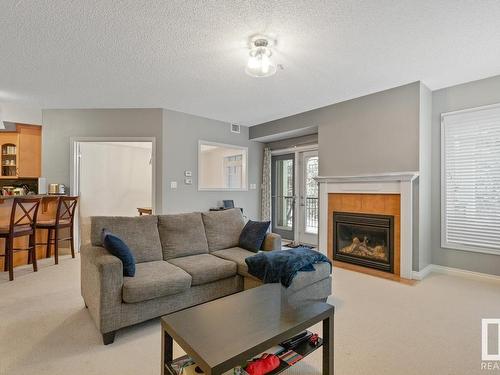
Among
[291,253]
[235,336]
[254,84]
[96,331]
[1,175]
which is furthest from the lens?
[1,175]

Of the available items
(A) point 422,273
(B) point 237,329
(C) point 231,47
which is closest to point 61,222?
(C) point 231,47

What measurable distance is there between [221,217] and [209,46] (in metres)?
1.96

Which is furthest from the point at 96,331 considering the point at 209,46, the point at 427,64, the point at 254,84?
the point at 427,64

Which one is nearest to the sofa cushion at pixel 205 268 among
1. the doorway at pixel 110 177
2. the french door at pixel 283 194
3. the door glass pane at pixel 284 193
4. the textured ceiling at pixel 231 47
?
the textured ceiling at pixel 231 47

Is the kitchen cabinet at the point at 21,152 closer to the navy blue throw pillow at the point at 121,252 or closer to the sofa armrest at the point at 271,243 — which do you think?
the navy blue throw pillow at the point at 121,252

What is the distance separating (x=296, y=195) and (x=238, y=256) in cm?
316

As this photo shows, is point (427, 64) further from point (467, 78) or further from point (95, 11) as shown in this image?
point (95, 11)

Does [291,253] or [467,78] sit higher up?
[467,78]

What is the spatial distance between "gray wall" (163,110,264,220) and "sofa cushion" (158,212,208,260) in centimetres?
179

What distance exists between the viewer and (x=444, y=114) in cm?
377

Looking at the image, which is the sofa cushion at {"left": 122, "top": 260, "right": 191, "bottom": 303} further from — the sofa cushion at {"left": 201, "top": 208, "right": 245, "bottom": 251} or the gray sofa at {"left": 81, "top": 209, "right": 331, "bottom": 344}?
the sofa cushion at {"left": 201, "top": 208, "right": 245, "bottom": 251}

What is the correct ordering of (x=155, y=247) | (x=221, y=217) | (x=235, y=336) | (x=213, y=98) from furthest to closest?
(x=213, y=98)
(x=221, y=217)
(x=155, y=247)
(x=235, y=336)

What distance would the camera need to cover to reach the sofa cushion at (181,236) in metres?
2.90

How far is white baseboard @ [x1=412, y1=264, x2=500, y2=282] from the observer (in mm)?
3442
